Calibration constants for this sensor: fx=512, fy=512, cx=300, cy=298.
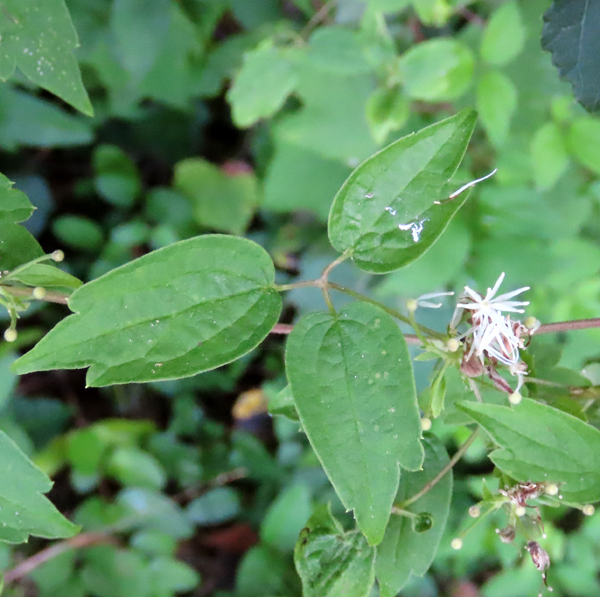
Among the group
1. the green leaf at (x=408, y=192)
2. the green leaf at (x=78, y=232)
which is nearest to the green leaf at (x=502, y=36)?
the green leaf at (x=408, y=192)

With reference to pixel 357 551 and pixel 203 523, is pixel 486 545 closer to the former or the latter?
pixel 203 523

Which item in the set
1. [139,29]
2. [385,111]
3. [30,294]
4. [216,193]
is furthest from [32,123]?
[30,294]

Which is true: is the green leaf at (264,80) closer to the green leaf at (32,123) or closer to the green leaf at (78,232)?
the green leaf at (32,123)

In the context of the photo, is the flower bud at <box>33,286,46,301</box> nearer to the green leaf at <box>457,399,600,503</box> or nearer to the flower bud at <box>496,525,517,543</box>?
the green leaf at <box>457,399,600,503</box>

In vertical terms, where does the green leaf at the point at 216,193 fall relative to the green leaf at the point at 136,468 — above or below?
above

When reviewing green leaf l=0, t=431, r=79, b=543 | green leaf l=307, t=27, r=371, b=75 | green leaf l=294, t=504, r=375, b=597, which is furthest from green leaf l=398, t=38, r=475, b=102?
green leaf l=0, t=431, r=79, b=543

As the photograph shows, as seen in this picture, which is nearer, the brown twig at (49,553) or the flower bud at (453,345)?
the flower bud at (453,345)

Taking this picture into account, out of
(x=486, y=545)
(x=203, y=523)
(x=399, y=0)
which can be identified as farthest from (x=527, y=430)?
(x=203, y=523)

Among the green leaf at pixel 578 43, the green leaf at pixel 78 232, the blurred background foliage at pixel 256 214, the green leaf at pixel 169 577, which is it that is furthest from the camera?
the green leaf at pixel 78 232
